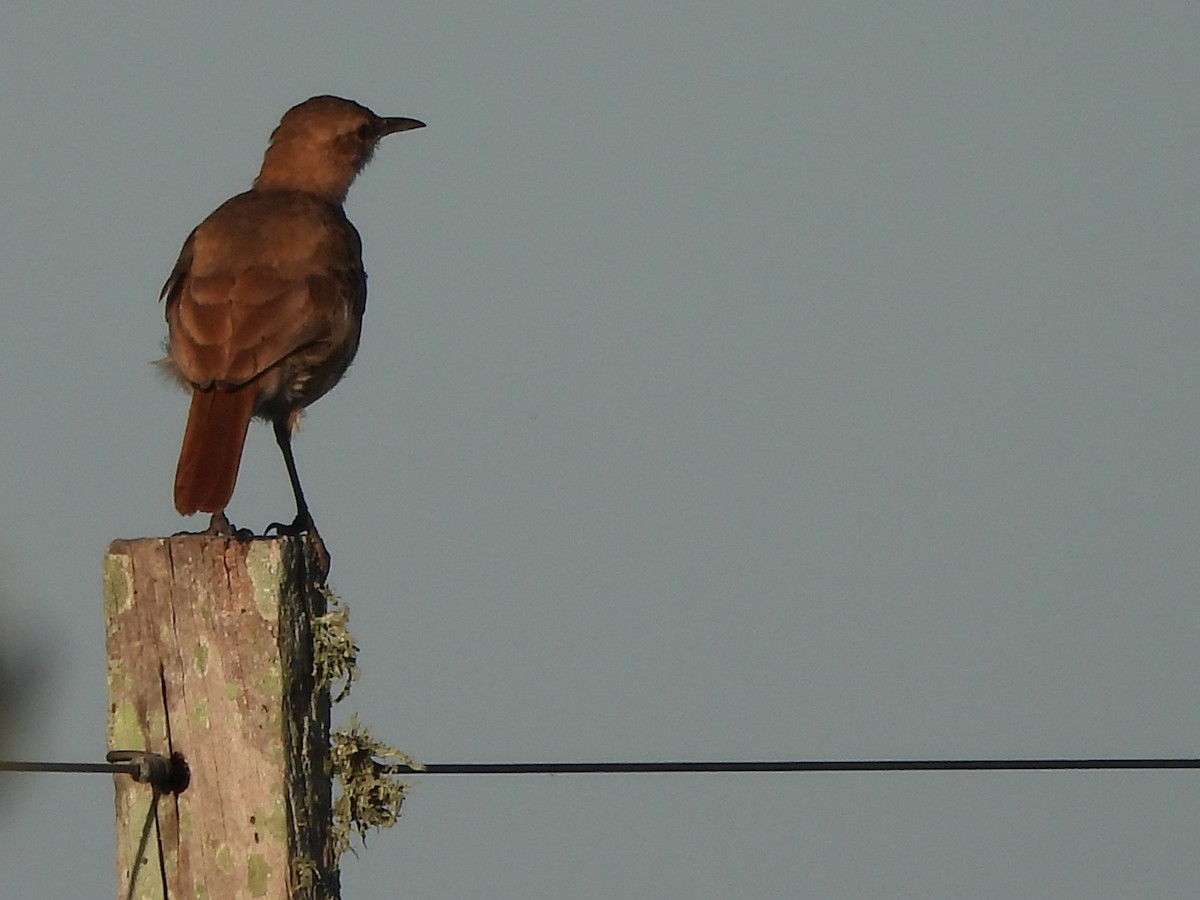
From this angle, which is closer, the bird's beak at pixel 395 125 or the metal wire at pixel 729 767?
the metal wire at pixel 729 767

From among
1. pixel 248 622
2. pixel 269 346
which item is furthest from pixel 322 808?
pixel 269 346

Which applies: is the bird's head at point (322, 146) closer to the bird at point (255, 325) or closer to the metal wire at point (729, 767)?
the bird at point (255, 325)

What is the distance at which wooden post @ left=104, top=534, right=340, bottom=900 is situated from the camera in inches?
152

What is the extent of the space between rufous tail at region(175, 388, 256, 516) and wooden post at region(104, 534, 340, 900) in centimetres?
204

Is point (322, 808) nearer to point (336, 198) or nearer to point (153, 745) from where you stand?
point (153, 745)

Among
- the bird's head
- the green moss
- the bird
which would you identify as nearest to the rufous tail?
the bird

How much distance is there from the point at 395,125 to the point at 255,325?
7.32 ft

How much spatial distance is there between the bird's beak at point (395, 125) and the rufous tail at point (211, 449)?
8.02ft

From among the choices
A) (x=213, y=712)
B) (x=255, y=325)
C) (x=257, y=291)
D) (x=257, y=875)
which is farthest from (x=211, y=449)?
(x=257, y=875)

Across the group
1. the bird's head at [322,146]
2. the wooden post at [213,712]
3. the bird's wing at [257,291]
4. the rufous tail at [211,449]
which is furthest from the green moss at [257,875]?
the bird's head at [322,146]

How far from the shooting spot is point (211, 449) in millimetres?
6242

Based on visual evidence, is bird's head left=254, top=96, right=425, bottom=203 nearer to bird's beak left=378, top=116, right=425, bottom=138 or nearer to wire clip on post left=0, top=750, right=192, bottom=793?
bird's beak left=378, top=116, right=425, bottom=138

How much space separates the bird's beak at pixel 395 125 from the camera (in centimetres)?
880

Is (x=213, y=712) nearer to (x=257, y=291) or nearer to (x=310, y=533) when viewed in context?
(x=310, y=533)
